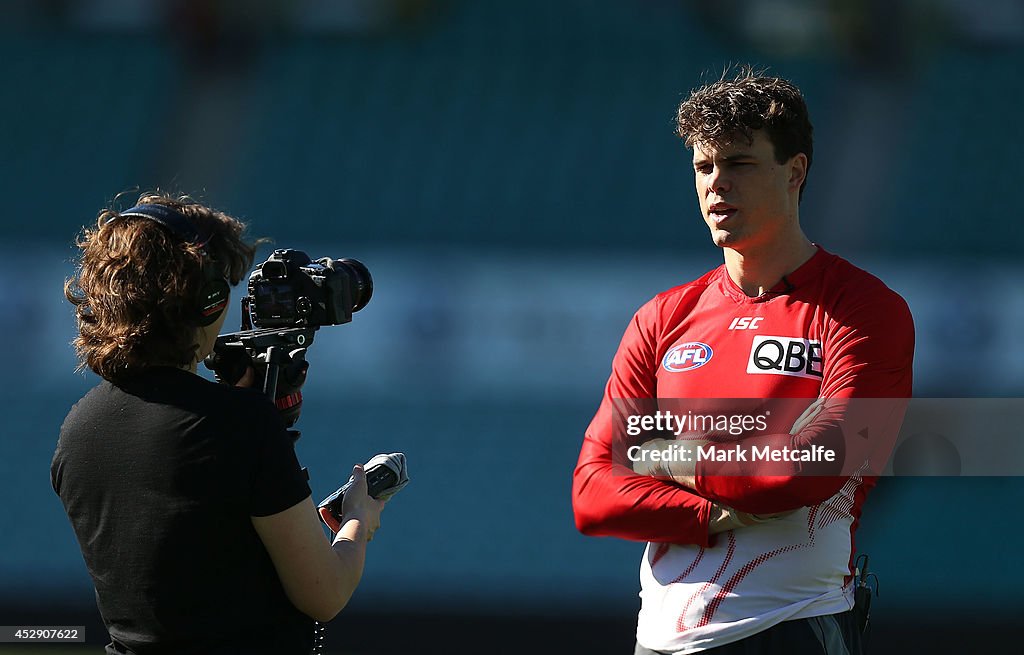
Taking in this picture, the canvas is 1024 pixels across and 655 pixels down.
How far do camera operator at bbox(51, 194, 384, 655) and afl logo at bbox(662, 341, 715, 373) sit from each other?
667mm

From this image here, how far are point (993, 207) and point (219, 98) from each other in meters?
4.58

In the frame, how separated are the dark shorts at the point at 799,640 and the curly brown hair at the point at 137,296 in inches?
37.4

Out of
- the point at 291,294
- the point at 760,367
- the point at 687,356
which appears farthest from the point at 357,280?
the point at 760,367

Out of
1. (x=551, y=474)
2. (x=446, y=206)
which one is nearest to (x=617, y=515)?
(x=551, y=474)

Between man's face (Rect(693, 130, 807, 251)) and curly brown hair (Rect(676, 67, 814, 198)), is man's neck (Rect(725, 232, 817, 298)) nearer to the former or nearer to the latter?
man's face (Rect(693, 130, 807, 251))

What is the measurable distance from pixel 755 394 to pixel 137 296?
37.6 inches

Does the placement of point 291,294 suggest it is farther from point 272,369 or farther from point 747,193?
point 747,193

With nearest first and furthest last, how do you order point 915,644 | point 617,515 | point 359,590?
point 617,515
point 915,644
point 359,590

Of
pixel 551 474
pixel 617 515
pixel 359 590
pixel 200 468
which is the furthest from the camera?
pixel 551 474

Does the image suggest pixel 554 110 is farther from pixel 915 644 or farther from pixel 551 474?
pixel 915 644

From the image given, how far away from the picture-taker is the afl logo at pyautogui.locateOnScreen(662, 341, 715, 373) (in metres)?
1.90

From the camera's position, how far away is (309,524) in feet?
4.89

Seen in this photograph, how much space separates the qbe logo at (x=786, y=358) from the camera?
1.82 m

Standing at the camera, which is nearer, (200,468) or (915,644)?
(200,468)
